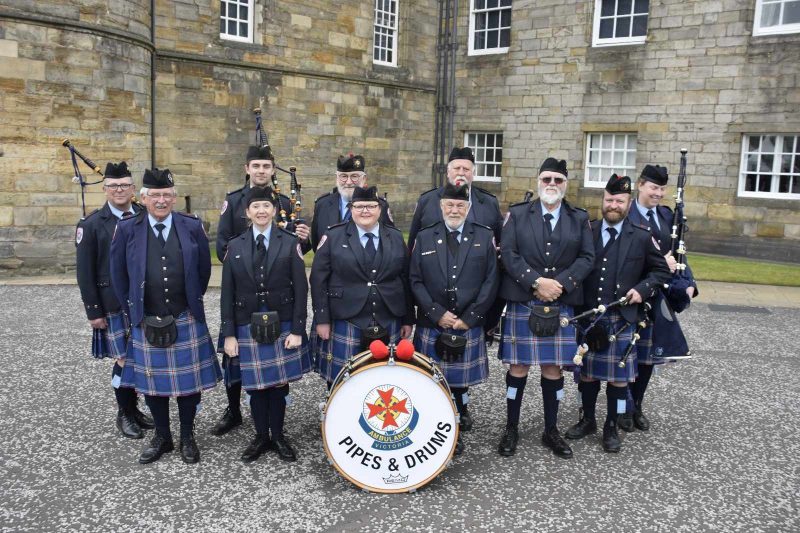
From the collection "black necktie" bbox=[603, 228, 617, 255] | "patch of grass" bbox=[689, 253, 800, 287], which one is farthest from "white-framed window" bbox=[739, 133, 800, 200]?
"black necktie" bbox=[603, 228, 617, 255]

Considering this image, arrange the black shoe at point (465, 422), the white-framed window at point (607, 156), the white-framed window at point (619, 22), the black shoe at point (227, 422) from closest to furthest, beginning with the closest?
the black shoe at point (227, 422) < the black shoe at point (465, 422) < the white-framed window at point (619, 22) < the white-framed window at point (607, 156)

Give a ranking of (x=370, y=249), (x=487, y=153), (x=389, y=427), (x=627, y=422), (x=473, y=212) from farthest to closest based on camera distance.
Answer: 1. (x=487, y=153)
2. (x=473, y=212)
3. (x=627, y=422)
4. (x=370, y=249)
5. (x=389, y=427)

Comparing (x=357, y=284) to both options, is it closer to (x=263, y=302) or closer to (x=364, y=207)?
(x=364, y=207)

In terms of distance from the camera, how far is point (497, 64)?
50.5 feet

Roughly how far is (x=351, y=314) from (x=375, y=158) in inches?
456

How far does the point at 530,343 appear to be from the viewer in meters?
4.29

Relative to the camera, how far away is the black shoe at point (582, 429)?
15.2 ft

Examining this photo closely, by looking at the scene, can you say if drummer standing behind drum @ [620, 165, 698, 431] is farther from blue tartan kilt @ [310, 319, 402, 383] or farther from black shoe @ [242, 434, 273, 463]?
black shoe @ [242, 434, 273, 463]

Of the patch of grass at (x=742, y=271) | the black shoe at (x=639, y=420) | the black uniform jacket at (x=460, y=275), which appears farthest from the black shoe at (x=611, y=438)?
the patch of grass at (x=742, y=271)

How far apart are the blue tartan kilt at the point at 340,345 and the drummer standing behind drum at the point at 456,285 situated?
23cm

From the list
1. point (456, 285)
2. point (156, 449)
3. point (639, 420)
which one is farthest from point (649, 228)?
point (156, 449)

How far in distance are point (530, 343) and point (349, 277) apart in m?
1.18

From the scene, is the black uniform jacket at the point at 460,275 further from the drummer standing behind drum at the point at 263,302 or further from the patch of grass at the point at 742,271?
the patch of grass at the point at 742,271

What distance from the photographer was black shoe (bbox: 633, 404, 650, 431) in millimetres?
4820
